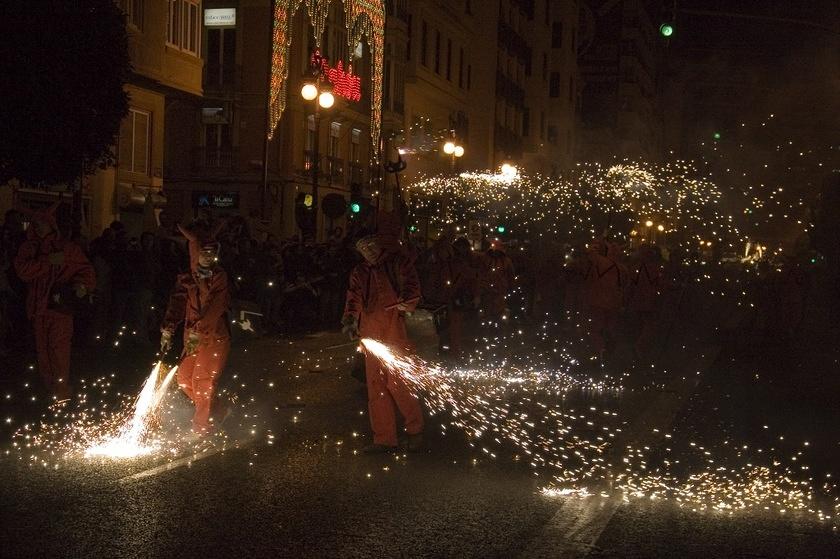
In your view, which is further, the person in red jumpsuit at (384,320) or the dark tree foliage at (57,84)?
the dark tree foliage at (57,84)

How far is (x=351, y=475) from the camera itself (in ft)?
26.3

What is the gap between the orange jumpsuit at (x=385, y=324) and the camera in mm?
8914

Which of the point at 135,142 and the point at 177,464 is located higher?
the point at 135,142

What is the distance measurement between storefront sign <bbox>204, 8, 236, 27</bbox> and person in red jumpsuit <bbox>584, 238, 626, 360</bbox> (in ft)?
92.0

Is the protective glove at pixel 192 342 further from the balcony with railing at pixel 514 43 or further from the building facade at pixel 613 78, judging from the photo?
the building facade at pixel 613 78

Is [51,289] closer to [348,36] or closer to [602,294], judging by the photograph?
[602,294]

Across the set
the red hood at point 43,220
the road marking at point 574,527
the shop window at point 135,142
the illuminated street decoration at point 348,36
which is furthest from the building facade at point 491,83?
the road marking at point 574,527

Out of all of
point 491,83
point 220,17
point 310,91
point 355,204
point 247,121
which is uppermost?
point 491,83

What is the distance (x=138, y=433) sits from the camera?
9.17m

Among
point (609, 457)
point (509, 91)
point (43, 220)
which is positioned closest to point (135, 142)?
point (43, 220)

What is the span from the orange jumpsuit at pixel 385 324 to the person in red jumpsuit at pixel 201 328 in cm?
114

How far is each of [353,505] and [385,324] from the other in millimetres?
2206

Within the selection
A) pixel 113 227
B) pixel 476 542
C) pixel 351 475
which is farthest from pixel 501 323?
pixel 476 542

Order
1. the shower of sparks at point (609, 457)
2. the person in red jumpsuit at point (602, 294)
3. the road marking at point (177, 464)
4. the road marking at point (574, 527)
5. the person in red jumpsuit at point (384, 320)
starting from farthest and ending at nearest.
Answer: the person in red jumpsuit at point (602, 294) < the person in red jumpsuit at point (384, 320) < the road marking at point (177, 464) < the shower of sparks at point (609, 457) < the road marking at point (574, 527)
